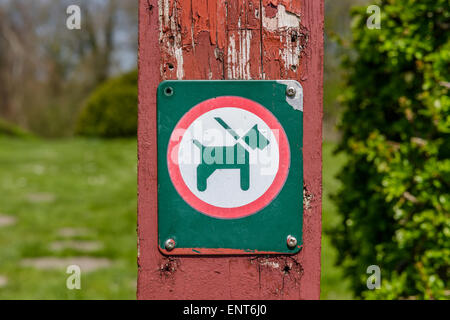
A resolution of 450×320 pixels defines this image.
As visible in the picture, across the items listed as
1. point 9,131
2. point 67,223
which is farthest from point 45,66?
point 67,223

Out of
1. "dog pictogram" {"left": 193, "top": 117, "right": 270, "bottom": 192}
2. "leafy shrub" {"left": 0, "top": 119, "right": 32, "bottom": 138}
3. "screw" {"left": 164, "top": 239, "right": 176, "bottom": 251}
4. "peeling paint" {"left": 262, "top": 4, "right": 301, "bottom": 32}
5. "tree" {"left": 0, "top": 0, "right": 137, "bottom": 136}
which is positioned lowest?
"screw" {"left": 164, "top": 239, "right": 176, "bottom": 251}

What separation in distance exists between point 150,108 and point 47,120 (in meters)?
16.9

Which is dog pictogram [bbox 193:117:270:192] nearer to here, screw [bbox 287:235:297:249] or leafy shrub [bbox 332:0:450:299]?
screw [bbox 287:235:297:249]

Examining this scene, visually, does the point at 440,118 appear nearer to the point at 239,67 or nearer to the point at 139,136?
the point at 239,67

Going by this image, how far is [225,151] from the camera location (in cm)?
116

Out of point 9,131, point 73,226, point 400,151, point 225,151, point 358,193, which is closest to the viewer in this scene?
point 225,151

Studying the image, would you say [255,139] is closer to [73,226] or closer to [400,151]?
[400,151]

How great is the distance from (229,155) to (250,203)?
14 centimetres

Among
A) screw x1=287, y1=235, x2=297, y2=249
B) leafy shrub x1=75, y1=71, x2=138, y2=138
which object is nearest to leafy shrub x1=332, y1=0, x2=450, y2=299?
screw x1=287, y1=235, x2=297, y2=249

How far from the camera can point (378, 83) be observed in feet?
7.38

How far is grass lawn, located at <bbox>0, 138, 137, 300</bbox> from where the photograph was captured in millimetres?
3355

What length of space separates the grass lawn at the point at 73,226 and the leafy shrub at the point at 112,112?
10.1ft

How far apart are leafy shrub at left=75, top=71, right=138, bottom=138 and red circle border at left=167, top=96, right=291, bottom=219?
35.5 feet
